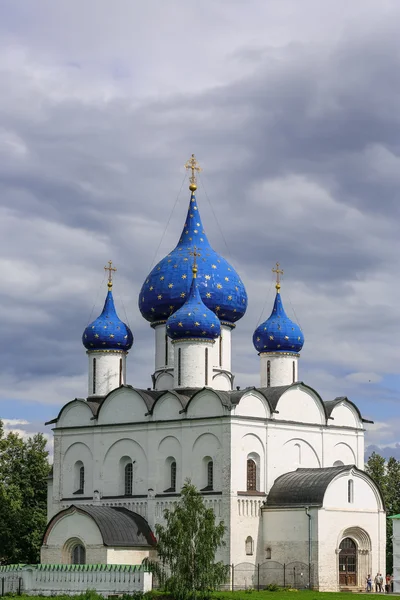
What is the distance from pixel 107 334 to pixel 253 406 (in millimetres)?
7105

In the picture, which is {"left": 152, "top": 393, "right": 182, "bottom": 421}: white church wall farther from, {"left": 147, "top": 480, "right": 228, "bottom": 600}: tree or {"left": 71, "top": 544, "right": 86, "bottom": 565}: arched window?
{"left": 147, "top": 480, "right": 228, "bottom": 600}: tree

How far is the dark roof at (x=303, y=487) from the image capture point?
39531 mm

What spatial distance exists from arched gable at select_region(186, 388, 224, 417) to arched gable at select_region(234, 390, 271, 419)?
2.18ft

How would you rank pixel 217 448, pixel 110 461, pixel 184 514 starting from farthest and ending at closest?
pixel 110 461, pixel 217 448, pixel 184 514

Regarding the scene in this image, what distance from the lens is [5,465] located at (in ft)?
161

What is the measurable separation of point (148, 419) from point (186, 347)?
9.28 ft

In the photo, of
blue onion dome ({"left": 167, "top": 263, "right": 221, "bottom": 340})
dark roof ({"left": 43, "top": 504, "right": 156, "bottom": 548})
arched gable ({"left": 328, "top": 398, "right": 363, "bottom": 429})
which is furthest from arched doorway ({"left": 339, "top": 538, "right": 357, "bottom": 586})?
blue onion dome ({"left": 167, "top": 263, "right": 221, "bottom": 340})

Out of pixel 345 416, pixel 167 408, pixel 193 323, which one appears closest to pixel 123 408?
pixel 167 408

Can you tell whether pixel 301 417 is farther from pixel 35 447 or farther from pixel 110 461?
pixel 35 447

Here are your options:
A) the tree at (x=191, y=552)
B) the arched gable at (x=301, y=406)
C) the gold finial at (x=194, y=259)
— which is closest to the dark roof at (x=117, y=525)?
the tree at (x=191, y=552)

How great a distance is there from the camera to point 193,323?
42.0 meters

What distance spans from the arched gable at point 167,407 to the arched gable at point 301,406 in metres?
3.32

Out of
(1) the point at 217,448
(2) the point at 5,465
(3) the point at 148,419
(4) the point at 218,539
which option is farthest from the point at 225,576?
(2) the point at 5,465

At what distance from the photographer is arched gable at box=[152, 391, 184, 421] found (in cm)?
4209
